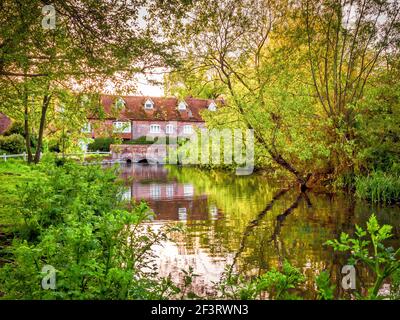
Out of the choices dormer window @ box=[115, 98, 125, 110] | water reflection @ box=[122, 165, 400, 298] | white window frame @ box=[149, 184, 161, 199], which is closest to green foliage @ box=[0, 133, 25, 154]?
white window frame @ box=[149, 184, 161, 199]

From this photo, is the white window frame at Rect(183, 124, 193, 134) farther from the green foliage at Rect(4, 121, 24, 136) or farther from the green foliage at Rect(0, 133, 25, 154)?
the green foliage at Rect(0, 133, 25, 154)

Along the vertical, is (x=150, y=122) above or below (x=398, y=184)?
above

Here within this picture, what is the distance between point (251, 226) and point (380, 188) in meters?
7.53

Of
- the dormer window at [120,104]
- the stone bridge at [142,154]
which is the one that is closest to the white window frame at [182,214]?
the dormer window at [120,104]

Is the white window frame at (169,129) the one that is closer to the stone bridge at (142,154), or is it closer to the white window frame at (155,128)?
the white window frame at (155,128)

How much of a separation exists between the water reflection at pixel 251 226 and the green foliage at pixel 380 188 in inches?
27.6

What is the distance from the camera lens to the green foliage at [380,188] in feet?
Result: 61.4

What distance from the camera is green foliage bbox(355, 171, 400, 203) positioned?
18719 millimetres

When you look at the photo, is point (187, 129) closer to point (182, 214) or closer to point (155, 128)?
point (155, 128)

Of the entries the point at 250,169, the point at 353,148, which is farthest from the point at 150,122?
the point at 353,148

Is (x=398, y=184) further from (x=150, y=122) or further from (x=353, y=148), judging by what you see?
(x=150, y=122)

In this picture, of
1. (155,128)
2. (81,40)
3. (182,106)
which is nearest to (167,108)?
(182,106)

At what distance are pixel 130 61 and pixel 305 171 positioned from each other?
55.8 ft

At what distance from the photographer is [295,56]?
840 inches
